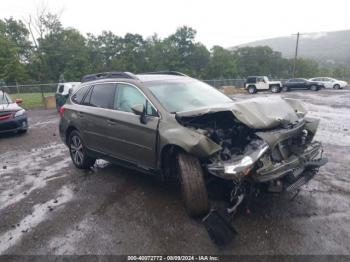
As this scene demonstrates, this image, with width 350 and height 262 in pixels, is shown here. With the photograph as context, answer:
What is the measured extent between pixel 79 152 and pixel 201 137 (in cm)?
324

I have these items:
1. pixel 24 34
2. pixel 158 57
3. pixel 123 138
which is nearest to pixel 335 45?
pixel 158 57

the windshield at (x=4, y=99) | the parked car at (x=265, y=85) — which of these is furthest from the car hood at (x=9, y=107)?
the parked car at (x=265, y=85)

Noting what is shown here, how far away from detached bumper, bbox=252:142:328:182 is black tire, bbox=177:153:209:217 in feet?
2.17

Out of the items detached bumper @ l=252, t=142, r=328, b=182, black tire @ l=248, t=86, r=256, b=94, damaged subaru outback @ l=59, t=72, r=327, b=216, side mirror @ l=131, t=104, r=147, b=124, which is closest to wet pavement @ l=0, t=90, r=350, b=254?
damaged subaru outback @ l=59, t=72, r=327, b=216

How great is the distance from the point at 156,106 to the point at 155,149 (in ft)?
1.98

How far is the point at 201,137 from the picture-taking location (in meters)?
3.53

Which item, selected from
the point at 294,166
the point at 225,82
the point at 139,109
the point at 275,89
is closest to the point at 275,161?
the point at 294,166

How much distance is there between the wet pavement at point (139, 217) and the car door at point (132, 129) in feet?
2.02

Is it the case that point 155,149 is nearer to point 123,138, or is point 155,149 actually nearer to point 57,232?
point 123,138

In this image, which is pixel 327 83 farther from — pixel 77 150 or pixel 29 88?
pixel 77 150

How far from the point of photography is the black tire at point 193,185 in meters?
3.59

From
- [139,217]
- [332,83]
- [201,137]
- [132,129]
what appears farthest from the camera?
[332,83]

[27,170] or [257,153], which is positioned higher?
[257,153]

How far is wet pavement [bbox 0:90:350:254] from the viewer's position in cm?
324
